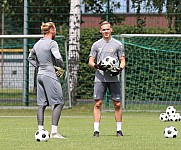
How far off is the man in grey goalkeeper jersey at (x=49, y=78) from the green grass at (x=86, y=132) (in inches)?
17.5

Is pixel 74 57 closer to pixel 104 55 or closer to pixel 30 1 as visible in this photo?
pixel 30 1

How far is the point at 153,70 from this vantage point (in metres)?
23.5

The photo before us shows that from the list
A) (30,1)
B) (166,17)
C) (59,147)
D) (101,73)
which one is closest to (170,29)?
(166,17)

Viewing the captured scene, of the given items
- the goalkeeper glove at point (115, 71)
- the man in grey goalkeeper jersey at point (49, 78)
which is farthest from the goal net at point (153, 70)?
the man in grey goalkeeper jersey at point (49, 78)

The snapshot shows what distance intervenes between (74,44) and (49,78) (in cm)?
1072

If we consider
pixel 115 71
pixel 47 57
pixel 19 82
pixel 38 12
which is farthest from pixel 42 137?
pixel 38 12

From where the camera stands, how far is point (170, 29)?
25016 millimetres

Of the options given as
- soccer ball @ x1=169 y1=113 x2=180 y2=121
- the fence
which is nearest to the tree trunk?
the fence

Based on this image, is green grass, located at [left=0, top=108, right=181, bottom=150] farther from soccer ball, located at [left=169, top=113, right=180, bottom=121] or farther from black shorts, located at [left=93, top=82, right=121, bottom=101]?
black shorts, located at [left=93, top=82, right=121, bottom=101]

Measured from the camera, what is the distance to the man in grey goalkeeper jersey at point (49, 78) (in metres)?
12.6

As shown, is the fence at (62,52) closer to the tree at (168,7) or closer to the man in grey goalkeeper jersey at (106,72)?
the tree at (168,7)

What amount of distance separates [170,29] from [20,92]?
5.84 meters

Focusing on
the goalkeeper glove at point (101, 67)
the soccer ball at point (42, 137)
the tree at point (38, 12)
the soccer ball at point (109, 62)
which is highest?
the tree at point (38, 12)

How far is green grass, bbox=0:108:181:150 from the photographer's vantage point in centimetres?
1117
